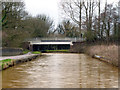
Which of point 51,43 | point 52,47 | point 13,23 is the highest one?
point 13,23

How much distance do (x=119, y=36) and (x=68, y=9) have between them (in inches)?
487

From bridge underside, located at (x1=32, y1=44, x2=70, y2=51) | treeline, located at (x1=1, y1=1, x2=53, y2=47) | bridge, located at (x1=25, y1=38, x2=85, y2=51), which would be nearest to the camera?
treeline, located at (x1=1, y1=1, x2=53, y2=47)

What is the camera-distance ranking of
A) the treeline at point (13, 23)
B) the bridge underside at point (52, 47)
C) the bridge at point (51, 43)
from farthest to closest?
the bridge underside at point (52, 47)
the bridge at point (51, 43)
the treeline at point (13, 23)

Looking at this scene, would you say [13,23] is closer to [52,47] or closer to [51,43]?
[51,43]

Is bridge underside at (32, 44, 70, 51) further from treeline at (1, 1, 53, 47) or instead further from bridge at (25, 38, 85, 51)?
treeline at (1, 1, 53, 47)

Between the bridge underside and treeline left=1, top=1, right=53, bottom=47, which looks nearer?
treeline left=1, top=1, right=53, bottom=47

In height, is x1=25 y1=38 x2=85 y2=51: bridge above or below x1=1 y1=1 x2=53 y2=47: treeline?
below

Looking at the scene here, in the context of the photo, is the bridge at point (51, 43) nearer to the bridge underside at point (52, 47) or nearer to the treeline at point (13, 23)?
the bridge underside at point (52, 47)

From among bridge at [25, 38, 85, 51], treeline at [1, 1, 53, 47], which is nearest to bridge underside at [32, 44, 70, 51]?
bridge at [25, 38, 85, 51]

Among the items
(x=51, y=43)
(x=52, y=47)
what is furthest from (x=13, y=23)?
(x=52, y=47)

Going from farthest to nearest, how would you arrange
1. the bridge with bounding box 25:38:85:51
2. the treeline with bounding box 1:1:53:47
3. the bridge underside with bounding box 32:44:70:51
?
1. the bridge underside with bounding box 32:44:70:51
2. the bridge with bounding box 25:38:85:51
3. the treeline with bounding box 1:1:53:47

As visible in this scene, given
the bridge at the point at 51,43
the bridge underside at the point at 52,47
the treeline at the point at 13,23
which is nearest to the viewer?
the treeline at the point at 13,23

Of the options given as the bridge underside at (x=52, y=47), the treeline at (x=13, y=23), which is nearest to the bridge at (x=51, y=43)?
the bridge underside at (x=52, y=47)

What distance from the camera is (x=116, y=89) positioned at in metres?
8.16
